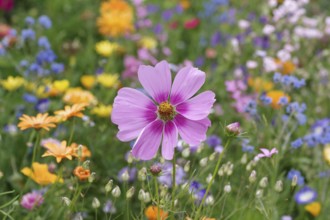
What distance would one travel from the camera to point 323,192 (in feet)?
6.56

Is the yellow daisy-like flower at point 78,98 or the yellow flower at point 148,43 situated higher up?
the yellow flower at point 148,43

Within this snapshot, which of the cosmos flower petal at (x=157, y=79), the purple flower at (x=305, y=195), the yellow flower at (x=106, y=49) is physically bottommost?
the cosmos flower petal at (x=157, y=79)

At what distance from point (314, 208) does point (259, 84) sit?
2.74ft

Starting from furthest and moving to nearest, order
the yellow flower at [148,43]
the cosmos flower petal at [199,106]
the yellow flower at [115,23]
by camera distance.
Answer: the yellow flower at [148,43], the yellow flower at [115,23], the cosmos flower petal at [199,106]

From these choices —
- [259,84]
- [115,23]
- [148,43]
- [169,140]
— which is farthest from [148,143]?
[148,43]

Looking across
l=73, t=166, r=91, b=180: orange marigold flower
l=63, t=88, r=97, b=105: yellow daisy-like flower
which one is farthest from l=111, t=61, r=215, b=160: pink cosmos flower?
l=63, t=88, r=97, b=105: yellow daisy-like flower

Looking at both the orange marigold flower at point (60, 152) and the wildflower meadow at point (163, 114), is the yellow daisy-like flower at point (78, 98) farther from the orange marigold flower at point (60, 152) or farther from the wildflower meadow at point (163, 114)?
the orange marigold flower at point (60, 152)

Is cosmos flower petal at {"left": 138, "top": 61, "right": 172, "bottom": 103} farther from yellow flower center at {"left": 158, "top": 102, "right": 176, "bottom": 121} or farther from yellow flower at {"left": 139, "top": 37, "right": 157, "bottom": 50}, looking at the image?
yellow flower at {"left": 139, "top": 37, "right": 157, "bottom": 50}

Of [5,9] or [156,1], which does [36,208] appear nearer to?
[5,9]

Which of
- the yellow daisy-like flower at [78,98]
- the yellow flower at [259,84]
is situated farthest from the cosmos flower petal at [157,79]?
the yellow flower at [259,84]

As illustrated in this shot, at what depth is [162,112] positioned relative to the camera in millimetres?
1161

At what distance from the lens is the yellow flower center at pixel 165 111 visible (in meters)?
1.16

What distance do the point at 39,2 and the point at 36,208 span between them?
7.40ft

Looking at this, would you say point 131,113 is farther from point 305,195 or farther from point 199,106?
point 305,195
